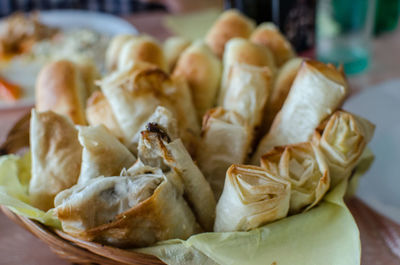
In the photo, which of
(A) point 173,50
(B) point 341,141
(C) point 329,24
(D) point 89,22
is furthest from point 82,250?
(D) point 89,22

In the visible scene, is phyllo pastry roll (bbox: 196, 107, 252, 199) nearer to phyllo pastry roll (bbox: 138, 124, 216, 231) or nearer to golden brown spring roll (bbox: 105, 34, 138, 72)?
phyllo pastry roll (bbox: 138, 124, 216, 231)

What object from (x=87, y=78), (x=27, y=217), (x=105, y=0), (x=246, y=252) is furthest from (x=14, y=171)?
(x=105, y=0)

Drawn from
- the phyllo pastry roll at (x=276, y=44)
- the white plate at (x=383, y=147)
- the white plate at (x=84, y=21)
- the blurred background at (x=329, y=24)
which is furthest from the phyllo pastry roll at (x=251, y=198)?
the white plate at (x=84, y=21)

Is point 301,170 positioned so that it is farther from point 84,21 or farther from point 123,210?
point 84,21

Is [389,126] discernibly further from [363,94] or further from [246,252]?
[246,252]

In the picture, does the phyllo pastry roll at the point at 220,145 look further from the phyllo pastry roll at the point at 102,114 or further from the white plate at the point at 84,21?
the white plate at the point at 84,21

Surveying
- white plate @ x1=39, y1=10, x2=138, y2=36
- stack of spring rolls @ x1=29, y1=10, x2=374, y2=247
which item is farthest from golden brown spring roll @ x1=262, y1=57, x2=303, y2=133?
white plate @ x1=39, y1=10, x2=138, y2=36

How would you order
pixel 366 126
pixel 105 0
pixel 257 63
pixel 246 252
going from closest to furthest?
1. pixel 246 252
2. pixel 366 126
3. pixel 257 63
4. pixel 105 0
